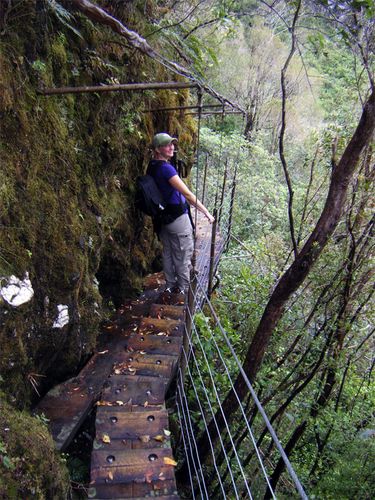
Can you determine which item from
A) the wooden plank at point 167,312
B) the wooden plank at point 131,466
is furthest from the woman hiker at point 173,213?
the wooden plank at point 131,466

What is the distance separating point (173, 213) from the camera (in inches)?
142

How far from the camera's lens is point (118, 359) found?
3.28 meters

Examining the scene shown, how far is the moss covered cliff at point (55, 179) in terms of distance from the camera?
2.20 metres

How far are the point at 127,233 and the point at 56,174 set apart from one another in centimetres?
157

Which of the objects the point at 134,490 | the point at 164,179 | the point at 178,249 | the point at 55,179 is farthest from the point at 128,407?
the point at 164,179

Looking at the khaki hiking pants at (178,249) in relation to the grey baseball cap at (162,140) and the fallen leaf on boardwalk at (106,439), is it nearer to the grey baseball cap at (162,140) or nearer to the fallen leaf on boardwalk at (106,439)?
the grey baseball cap at (162,140)

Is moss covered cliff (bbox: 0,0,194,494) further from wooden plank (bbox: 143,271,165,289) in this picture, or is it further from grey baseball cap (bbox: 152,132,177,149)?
wooden plank (bbox: 143,271,165,289)

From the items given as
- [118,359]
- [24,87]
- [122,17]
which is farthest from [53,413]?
[122,17]

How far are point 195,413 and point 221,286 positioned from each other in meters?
3.19

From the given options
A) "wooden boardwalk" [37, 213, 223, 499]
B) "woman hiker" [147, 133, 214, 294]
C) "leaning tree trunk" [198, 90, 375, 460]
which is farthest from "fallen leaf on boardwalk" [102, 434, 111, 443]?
"woman hiker" [147, 133, 214, 294]

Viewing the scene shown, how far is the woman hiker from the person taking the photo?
343cm

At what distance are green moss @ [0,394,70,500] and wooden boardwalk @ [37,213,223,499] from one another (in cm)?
21

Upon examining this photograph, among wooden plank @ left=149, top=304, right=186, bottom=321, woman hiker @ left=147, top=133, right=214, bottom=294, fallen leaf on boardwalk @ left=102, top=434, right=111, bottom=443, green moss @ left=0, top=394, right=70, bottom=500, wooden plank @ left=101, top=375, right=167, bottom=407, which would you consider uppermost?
woman hiker @ left=147, top=133, right=214, bottom=294

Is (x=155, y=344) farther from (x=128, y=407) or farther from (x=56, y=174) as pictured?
(x=56, y=174)
